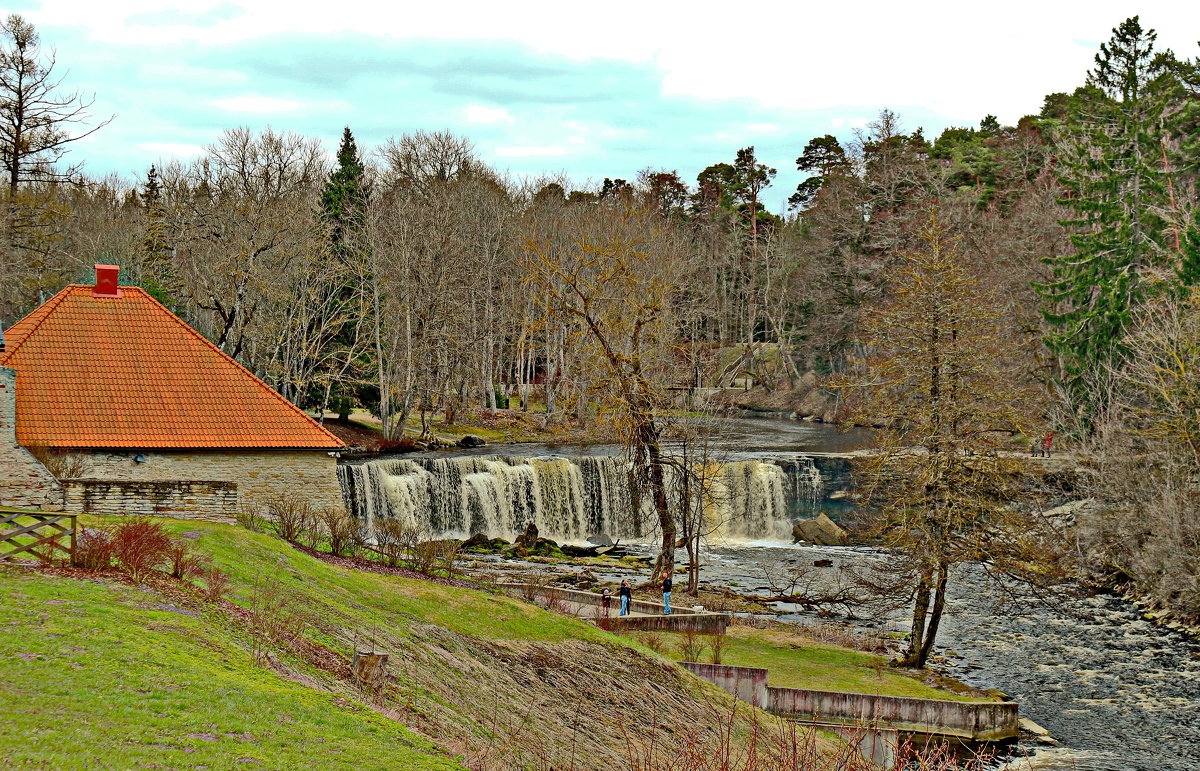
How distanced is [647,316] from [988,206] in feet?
130

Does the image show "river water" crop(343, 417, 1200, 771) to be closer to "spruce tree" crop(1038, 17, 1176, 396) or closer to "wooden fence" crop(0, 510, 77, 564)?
"spruce tree" crop(1038, 17, 1176, 396)

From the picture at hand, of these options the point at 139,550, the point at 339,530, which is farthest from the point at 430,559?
the point at 139,550

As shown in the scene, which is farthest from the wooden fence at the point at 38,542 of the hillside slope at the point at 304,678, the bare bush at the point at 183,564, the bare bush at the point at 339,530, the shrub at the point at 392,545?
the shrub at the point at 392,545

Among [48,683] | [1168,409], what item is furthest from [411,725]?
[1168,409]

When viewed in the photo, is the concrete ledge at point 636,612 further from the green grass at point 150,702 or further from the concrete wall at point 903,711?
the green grass at point 150,702

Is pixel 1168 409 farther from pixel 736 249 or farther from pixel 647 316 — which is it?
pixel 736 249

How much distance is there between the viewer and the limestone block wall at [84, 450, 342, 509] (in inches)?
910

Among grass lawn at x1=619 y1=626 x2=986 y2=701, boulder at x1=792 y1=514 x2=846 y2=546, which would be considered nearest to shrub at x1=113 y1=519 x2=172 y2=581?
grass lawn at x1=619 y1=626 x2=986 y2=701

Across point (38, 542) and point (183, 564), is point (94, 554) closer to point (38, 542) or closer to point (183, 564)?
point (38, 542)

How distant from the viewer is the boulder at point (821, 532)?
3650 cm

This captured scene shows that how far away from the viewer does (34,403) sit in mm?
23375

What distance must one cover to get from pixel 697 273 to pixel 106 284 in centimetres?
5445

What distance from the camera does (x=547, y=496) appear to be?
3662cm

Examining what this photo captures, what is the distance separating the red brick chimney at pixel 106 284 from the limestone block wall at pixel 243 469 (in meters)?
5.25
